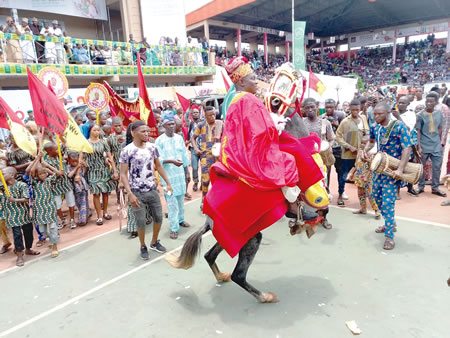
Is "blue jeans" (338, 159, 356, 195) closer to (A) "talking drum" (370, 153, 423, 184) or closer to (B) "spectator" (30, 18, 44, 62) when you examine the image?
(A) "talking drum" (370, 153, 423, 184)

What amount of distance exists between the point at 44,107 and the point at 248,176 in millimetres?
3358

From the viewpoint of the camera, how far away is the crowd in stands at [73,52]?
13.0 meters

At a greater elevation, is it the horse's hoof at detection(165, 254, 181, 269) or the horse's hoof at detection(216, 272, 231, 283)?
the horse's hoof at detection(165, 254, 181, 269)

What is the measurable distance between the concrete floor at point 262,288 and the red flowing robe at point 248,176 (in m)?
0.80

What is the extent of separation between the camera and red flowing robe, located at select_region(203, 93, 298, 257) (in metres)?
2.57

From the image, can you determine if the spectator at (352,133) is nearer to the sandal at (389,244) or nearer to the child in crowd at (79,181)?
the sandal at (389,244)

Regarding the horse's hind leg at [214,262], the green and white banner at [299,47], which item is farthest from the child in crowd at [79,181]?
the green and white banner at [299,47]

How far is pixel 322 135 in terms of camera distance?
5.45 meters

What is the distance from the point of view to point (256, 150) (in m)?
2.55

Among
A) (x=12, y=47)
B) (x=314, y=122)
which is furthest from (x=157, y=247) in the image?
(x=12, y=47)

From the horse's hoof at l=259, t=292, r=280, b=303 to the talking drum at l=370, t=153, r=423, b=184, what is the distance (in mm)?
2063

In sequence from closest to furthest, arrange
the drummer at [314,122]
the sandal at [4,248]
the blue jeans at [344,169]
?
1. the sandal at [4,248]
2. the drummer at [314,122]
3. the blue jeans at [344,169]

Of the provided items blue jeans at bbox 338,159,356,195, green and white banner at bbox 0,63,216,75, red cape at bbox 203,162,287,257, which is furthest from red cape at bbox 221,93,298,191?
green and white banner at bbox 0,63,216,75

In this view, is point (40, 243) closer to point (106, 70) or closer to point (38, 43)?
point (38, 43)
